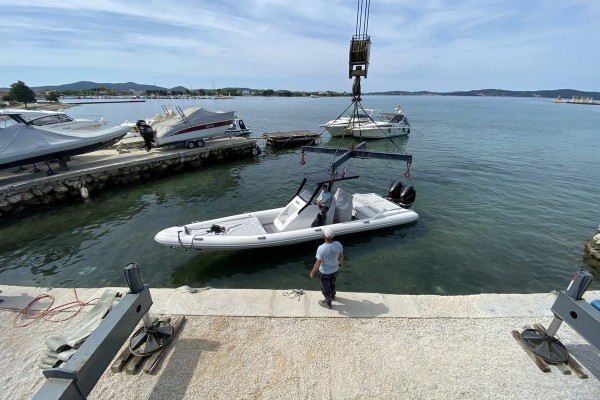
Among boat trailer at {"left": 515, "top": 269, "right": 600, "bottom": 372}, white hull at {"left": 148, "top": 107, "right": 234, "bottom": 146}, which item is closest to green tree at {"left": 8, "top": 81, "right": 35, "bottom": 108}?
white hull at {"left": 148, "top": 107, "right": 234, "bottom": 146}

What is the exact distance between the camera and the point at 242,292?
6000 mm

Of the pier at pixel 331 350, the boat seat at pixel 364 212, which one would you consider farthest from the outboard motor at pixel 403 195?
the pier at pixel 331 350

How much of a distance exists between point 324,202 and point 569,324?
609 cm

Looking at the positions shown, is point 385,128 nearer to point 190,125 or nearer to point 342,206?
point 190,125

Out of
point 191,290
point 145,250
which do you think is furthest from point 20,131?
point 191,290

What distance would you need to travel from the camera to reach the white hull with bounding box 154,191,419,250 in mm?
8023

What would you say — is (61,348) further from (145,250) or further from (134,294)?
(145,250)

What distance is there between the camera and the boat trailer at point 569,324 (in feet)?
12.1

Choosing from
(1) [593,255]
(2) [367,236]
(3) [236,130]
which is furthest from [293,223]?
(3) [236,130]

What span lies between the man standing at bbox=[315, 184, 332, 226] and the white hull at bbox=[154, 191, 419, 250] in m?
0.19

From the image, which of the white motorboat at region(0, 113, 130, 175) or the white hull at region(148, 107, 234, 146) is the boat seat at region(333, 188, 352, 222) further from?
the white hull at region(148, 107, 234, 146)

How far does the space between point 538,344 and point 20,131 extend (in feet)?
67.4

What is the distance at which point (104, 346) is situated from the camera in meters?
3.41

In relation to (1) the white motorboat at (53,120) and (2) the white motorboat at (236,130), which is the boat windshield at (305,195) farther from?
(2) the white motorboat at (236,130)
